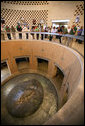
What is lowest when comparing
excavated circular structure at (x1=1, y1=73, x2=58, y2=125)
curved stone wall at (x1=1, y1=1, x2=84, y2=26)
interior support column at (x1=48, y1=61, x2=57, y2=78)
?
excavated circular structure at (x1=1, y1=73, x2=58, y2=125)

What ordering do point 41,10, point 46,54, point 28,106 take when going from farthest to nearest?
point 41,10 < point 46,54 < point 28,106

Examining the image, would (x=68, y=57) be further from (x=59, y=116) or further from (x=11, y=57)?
(x=11, y=57)

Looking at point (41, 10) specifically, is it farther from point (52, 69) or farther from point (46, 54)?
point (52, 69)

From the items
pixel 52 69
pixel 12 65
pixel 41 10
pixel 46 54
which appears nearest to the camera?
pixel 46 54

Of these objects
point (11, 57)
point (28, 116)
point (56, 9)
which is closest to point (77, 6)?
point (56, 9)

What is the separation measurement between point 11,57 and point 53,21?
24.8 feet

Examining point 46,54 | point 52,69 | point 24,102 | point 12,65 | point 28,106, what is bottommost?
point 28,106

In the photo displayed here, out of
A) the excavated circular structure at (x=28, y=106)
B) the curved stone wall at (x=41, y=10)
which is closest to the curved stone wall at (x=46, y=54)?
the excavated circular structure at (x=28, y=106)

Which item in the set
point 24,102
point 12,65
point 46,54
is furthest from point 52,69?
point 12,65

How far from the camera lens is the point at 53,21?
8.77m

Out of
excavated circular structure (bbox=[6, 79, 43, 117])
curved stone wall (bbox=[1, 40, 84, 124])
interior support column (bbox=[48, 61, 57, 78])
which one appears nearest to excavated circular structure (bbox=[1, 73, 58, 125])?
excavated circular structure (bbox=[6, 79, 43, 117])

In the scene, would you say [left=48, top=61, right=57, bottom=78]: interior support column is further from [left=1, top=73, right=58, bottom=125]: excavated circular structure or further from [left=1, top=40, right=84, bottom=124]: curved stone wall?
[left=1, top=73, right=58, bottom=125]: excavated circular structure

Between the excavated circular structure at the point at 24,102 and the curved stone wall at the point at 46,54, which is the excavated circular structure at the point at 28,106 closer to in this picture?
the excavated circular structure at the point at 24,102

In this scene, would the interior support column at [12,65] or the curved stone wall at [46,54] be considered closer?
the curved stone wall at [46,54]
